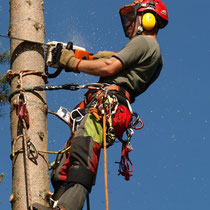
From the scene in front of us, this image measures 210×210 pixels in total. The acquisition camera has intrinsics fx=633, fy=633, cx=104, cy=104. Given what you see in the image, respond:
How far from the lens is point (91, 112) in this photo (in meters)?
5.23

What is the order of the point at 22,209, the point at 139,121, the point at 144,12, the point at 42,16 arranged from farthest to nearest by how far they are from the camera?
the point at 144,12 < the point at 139,121 < the point at 42,16 < the point at 22,209

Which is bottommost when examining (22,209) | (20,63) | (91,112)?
(22,209)

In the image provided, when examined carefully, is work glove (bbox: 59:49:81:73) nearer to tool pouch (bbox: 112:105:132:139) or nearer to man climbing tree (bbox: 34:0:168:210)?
man climbing tree (bbox: 34:0:168:210)

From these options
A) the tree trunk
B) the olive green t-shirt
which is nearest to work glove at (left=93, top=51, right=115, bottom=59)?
the olive green t-shirt

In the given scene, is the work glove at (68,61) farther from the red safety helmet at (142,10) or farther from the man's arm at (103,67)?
the red safety helmet at (142,10)

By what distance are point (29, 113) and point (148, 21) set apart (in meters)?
1.82

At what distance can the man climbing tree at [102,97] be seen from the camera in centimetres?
484

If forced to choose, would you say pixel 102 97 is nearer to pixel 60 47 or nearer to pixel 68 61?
pixel 68 61

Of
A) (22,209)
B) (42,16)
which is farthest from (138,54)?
(22,209)

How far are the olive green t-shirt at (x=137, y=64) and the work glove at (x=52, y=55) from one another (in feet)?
1.51

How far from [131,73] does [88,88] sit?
440 mm

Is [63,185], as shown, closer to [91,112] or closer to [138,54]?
[91,112]

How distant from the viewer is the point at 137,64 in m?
5.64

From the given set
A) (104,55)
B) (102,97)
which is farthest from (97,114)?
(104,55)
